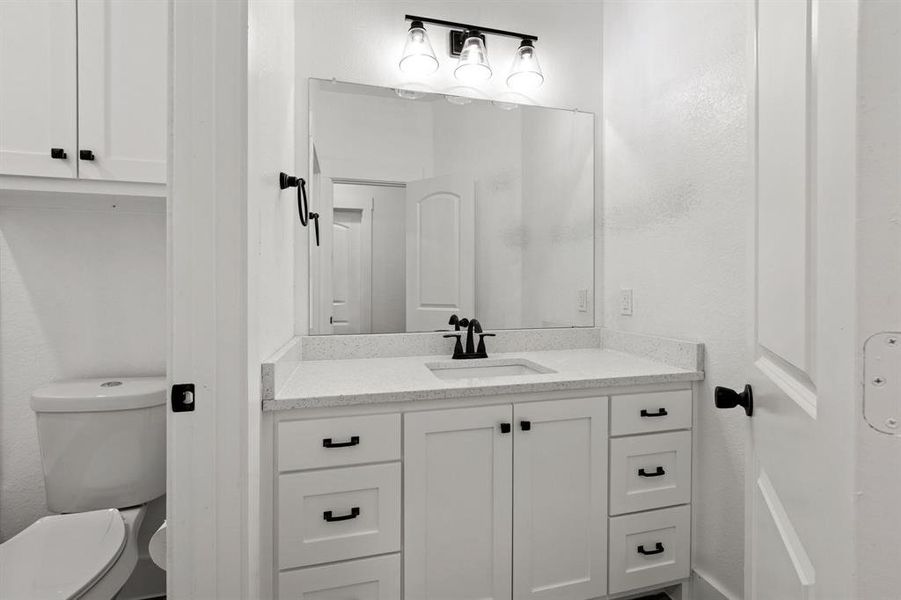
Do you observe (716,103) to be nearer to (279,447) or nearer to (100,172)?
(279,447)

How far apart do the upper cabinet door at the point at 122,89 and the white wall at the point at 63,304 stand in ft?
0.47

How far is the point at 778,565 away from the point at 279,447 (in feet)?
3.42

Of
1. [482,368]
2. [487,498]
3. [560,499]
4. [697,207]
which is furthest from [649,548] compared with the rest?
[697,207]

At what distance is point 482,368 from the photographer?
1733 mm

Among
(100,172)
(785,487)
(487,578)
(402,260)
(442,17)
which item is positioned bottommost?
(487,578)

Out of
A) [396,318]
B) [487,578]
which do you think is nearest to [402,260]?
[396,318]

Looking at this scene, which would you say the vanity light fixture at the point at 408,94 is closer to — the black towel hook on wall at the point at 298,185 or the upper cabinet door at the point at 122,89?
the black towel hook on wall at the point at 298,185

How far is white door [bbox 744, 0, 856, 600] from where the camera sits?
374mm

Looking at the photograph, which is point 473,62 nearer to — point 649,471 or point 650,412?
point 650,412

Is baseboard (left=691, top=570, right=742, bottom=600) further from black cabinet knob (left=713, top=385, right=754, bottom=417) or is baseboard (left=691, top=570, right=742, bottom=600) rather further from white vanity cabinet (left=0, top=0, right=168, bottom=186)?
white vanity cabinet (left=0, top=0, right=168, bottom=186)

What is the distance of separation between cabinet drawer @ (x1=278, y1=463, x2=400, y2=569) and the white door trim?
25 centimetres

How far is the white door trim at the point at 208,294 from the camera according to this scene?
0.82 metres

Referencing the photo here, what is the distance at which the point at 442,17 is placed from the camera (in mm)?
1866

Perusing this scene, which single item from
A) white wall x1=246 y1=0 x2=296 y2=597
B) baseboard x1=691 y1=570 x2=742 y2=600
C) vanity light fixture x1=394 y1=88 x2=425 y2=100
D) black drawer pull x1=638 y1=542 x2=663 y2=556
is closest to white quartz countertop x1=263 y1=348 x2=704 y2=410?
white wall x1=246 y1=0 x2=296 y2=597
